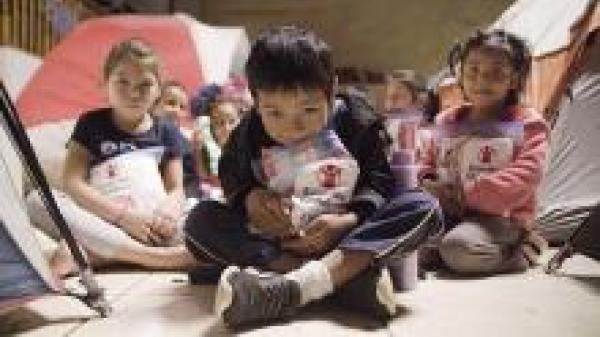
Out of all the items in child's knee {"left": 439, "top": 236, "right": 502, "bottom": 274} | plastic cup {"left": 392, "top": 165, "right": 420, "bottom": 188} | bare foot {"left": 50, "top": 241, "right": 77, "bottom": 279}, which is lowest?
child's knee {"left": 439, "top": 236, "right": 502, "bottom": 274}

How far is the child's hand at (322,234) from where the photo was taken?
118 cm

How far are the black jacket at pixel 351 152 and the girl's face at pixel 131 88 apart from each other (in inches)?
15.0

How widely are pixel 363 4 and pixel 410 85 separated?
1.52 m

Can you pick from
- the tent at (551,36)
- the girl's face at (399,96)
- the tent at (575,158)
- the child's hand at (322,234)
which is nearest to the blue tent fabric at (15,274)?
the child's hand at (322,234)

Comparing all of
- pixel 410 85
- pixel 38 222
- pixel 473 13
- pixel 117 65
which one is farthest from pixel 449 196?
pixel 473 13

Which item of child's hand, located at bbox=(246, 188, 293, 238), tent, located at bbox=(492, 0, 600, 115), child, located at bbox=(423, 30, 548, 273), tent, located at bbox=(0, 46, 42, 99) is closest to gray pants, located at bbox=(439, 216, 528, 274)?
child, located at bbox=(423, 30, 548, 273)

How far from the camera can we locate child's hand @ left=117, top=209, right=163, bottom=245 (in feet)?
4.99

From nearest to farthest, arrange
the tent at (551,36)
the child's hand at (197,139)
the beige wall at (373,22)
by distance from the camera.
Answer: the tent at (551,36) → the child's hand at (197,139) → the beige wall at (373,22)

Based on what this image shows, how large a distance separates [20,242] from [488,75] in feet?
3.02

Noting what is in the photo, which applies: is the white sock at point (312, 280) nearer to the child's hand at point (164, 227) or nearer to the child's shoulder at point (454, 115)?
the child's hand at point (164, 227)

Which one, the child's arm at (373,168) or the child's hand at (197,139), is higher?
the child's arm at (373,168)

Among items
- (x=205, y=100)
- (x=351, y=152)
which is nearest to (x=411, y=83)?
(x=205, y=100)

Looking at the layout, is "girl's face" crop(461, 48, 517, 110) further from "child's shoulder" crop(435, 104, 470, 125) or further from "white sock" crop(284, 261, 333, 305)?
"white sock" crop(284, 261, 333, 305)

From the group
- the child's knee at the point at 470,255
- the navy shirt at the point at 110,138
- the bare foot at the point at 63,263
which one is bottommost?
the child's knee at the point at 470,255
